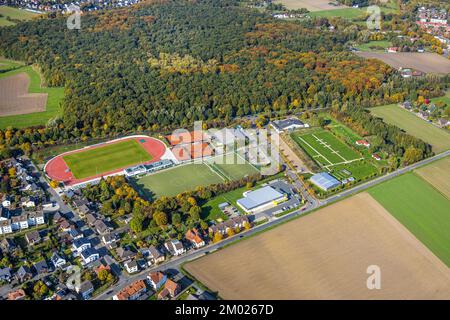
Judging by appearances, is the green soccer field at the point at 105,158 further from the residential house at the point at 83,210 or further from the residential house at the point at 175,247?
the residential house at the point at 175,247

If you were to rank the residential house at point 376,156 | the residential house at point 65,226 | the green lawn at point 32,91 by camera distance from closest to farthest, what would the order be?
1. the residential house at point 65,226
2. the residential house at point 376,156
3. the green lawn at point 32,91

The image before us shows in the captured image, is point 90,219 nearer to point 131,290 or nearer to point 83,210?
point 83,210

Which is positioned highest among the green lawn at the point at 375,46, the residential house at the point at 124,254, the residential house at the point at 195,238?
the green lawn at the point at 375,46

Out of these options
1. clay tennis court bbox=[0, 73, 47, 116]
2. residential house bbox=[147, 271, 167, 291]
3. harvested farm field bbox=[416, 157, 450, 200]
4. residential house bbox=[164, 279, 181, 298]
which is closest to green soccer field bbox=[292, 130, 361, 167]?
harvested farm field bbox=[416, 157, 450, 200]

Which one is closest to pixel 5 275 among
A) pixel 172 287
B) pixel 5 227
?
pixel 5 227

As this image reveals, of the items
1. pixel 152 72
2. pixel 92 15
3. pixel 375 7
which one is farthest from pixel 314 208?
pixel 375 7

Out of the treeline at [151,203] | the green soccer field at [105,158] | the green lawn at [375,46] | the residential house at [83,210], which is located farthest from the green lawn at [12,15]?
the green lawn at [375,46]
